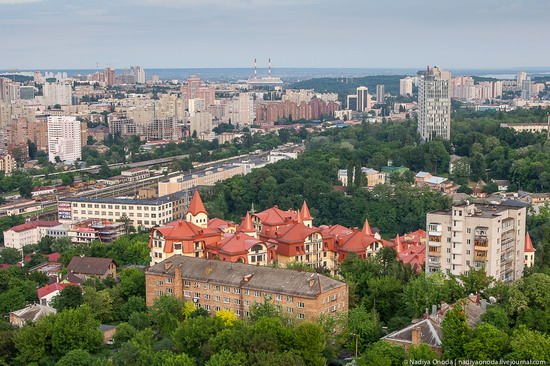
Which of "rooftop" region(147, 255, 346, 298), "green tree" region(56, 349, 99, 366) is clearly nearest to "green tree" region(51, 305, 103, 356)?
"green tree" region(56, 349, 99, 366)

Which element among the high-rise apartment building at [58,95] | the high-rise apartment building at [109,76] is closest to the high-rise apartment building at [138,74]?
the high-rise apartment building at [109,76]

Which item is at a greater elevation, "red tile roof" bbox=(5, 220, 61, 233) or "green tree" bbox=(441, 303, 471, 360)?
"green tree" bbox=(441, 303, 471, 360)

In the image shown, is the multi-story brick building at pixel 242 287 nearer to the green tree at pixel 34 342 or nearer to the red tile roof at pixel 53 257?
the green tree at pixel 34 342

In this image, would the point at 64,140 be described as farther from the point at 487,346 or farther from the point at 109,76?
the point at 109,76

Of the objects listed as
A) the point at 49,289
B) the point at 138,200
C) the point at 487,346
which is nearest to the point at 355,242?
the point at 49,289

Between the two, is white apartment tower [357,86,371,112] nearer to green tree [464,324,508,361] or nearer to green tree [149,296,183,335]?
green tree [149,296,183,335]
